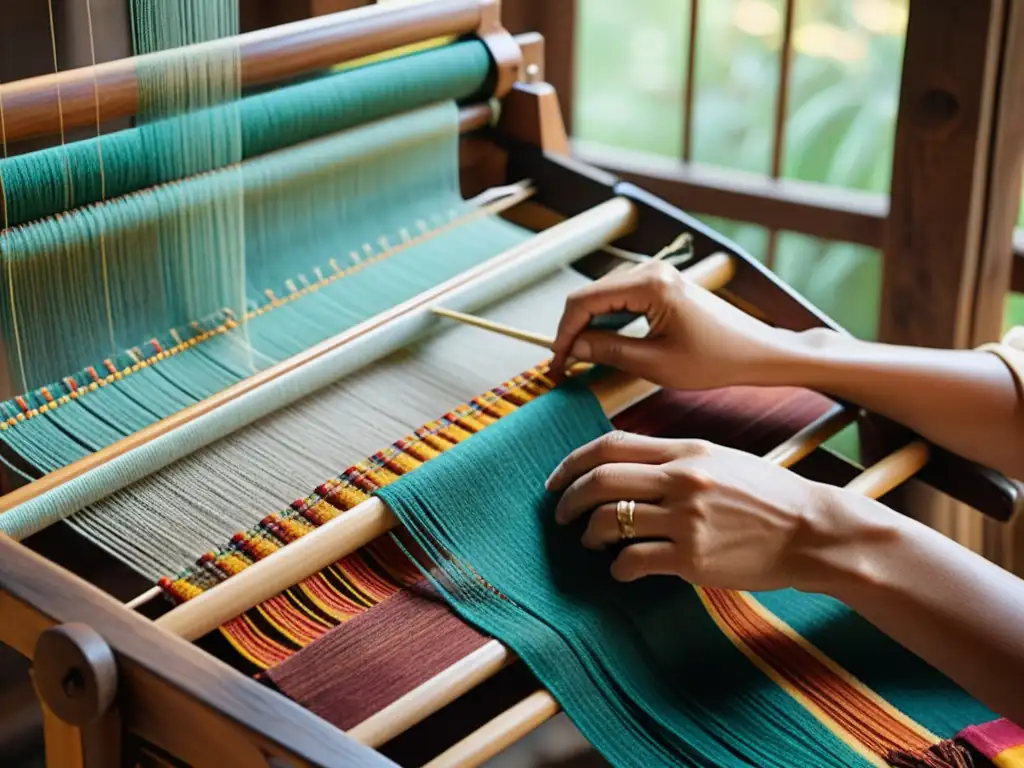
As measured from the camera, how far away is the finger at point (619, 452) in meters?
1.04

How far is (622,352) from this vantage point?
1.22 m

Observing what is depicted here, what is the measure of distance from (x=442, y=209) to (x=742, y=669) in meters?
0.68

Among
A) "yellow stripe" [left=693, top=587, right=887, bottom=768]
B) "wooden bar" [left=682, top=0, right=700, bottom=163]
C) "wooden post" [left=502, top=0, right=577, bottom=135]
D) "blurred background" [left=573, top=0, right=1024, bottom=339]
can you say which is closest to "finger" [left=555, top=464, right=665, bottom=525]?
"yellow stripe" [left=693, top=587, right=887, bottom=768]

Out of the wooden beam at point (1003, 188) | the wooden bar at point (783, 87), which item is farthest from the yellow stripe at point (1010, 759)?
the wooden bar at point (783, 87)

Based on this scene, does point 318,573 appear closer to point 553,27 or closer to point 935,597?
point 935,597

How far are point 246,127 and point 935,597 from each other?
0.75 m

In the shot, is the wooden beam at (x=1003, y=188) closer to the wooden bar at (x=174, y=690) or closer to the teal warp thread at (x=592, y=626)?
the teal warp thread at (x=592, y=626)

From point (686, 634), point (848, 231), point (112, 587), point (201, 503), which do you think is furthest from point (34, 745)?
point (848, 231)

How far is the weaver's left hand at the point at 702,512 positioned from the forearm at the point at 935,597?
23 millimetres

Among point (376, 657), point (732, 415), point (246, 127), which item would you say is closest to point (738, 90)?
point (732, 415)

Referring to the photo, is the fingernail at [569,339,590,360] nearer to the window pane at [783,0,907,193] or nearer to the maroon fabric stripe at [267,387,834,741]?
the maroon fabric stripe at [267,387,834,741]

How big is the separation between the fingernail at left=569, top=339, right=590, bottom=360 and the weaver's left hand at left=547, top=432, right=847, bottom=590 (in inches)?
7.7

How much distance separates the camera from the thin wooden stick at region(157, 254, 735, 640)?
0.90 m

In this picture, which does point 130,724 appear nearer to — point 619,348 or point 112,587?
point 619,348
